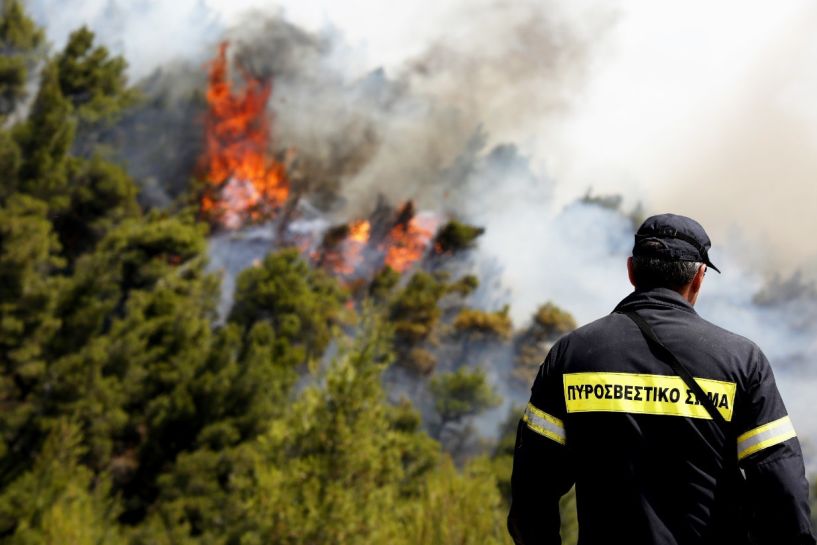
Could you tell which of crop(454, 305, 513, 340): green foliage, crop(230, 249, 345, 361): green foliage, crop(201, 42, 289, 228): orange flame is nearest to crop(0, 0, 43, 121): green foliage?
crop(230, 249, 345, 361): green foliage

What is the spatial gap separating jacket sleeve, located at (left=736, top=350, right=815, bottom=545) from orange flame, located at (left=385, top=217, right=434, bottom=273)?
6065 cm

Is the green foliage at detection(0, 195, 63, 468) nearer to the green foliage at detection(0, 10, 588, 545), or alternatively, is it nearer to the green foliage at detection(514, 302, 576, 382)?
the green foliage at detection(0, 10, 588, 545)

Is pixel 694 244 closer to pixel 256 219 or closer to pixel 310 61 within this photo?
pixel 256 219

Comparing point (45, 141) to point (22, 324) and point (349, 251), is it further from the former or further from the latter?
point (349, 251)

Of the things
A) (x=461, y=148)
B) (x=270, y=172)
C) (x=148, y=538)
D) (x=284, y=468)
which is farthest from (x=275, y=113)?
(x=284, y=468)

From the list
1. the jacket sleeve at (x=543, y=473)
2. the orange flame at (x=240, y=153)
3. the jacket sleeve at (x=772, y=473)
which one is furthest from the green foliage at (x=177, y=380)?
the orange flame at (x=240, y=153)

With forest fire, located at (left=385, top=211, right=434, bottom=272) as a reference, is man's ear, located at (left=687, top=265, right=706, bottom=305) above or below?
below

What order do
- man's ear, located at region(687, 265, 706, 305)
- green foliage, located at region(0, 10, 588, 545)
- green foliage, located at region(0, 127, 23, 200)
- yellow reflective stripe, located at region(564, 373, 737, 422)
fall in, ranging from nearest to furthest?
yellow reflective stripe, located at region(564, 373, 737, 422) → man's ear, located at region(687, 265, 706, 305) → green foliage, located at region(0, 10, 588, 545) → green foliage, located at region(0, 127, 23, 200)

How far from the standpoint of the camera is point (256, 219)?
63.4 m

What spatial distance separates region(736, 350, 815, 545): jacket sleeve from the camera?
246cm

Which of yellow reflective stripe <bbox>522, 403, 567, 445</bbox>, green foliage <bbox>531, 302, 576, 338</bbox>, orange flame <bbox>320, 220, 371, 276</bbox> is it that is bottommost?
yellow reflective stripe <bbox>522, 403, 567, 445</bbox>

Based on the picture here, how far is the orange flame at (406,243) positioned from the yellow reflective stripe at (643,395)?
6047cm

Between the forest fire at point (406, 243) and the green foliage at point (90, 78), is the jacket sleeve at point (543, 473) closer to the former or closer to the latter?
the green foliage at point (90, 78)

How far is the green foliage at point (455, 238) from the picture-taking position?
63.7 m
